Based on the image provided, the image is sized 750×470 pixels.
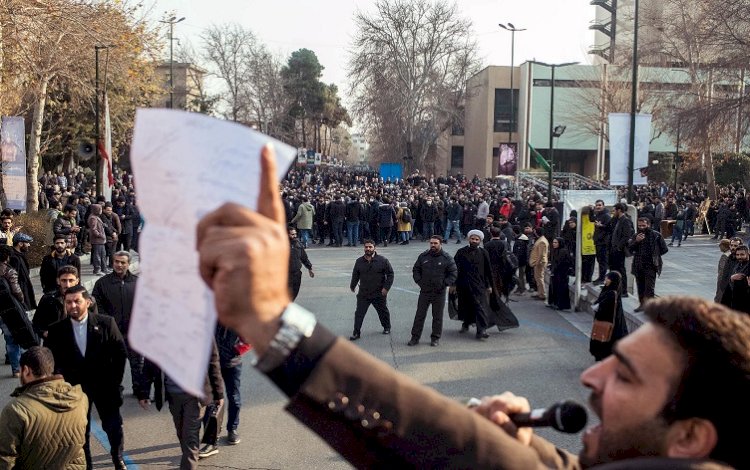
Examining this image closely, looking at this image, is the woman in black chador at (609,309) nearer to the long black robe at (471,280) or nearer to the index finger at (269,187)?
the long black robe at (471,280)

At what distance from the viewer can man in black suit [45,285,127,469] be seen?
6.11 meters

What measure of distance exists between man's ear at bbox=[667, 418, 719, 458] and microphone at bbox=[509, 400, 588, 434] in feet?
0.94

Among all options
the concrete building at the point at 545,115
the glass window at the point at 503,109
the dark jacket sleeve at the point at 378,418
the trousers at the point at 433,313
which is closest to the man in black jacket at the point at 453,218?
the trousers at the point at 433,313

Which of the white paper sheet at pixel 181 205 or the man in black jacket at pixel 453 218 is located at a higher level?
the white paper sheet at pixel 181 205

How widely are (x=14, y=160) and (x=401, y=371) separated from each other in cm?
1130

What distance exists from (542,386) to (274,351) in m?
8.33

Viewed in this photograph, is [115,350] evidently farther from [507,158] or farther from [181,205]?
[507,158]

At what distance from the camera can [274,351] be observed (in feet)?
4.11

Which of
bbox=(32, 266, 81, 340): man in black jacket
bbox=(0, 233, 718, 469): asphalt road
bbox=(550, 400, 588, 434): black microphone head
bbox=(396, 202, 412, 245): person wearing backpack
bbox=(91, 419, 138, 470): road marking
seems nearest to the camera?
bbox=(550, 400, 588, 434): black microphone head

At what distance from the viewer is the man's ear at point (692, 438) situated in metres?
1.30

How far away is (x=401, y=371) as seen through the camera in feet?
32.7

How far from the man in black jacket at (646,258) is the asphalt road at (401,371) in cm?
117

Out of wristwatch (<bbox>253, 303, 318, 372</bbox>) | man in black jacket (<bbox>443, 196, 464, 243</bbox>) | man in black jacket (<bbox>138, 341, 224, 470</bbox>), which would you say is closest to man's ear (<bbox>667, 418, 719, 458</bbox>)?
wristwatch (<bbox>253, 303, 318, 372</bbox>)

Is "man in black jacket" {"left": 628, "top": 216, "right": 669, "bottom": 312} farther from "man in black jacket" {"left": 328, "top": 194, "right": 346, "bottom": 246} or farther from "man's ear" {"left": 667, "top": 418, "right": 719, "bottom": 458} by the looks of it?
"man's ear" {"left": 667, "top": 418, "right": 719, "bottom": 458}
